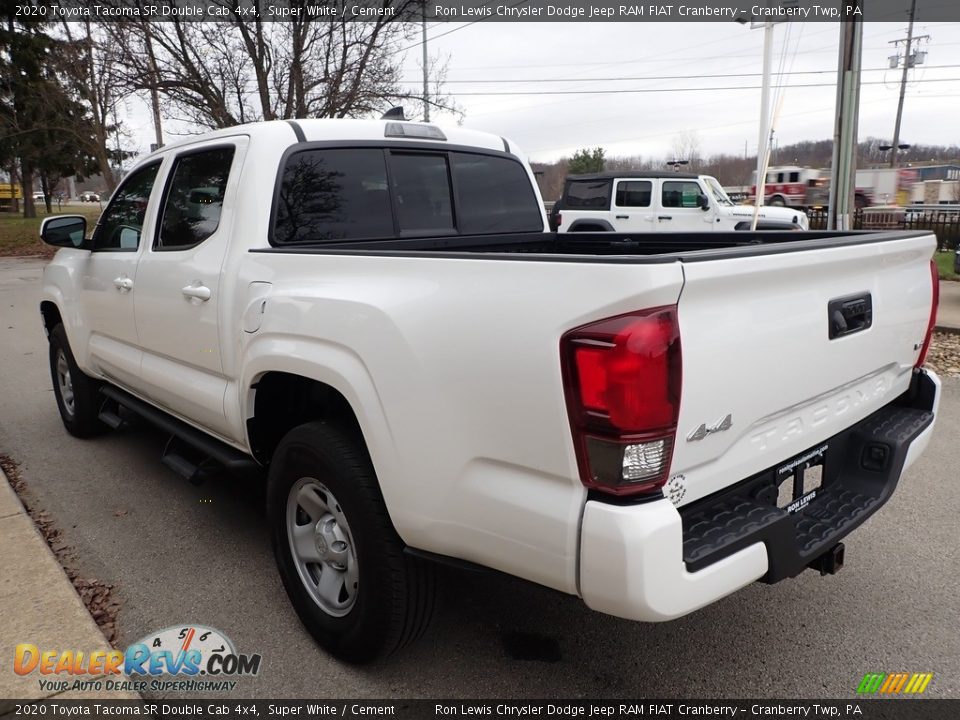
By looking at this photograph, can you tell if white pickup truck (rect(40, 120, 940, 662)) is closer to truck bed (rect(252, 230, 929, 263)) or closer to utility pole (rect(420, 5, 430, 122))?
truck bed (rect(252, 230, 929, 263))

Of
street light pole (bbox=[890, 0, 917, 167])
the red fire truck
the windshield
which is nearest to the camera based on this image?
the windshield

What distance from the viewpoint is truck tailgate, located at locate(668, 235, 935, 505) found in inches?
72.7

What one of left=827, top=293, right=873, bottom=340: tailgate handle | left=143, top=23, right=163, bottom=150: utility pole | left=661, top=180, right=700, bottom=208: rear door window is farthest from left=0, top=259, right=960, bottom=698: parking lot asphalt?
left=143, top=23, right=163, bottom=150: utility pole

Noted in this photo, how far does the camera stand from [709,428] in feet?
6.24

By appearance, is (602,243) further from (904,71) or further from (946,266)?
(904,71)

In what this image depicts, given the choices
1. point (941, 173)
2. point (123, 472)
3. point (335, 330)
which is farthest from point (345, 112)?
point (941, 173)

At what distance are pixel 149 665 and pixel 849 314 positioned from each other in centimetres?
275

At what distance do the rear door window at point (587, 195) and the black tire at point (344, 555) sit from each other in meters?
15.7

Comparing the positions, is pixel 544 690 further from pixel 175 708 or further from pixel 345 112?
pixel 345 112

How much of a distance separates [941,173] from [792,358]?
2632 inches

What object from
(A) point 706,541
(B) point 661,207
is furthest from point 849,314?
(B) point 661,207

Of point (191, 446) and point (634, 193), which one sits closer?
point (191, 446)

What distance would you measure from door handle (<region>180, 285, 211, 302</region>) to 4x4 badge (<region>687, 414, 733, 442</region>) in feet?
7.15

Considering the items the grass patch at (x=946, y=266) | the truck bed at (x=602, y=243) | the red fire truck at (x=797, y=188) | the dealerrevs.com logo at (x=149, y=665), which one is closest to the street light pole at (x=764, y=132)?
the truck bed at (x=602, y=243)
